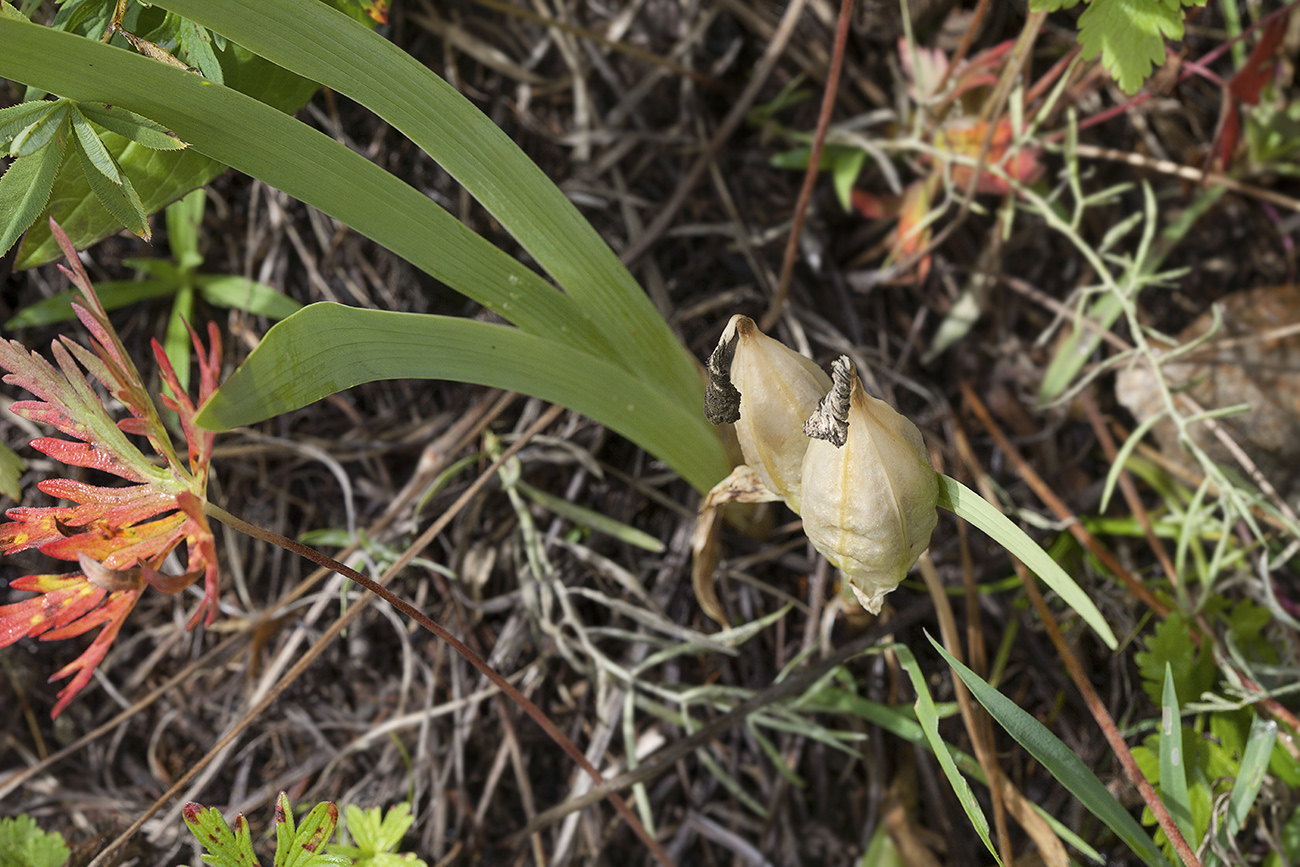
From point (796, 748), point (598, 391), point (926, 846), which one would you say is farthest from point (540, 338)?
point (926, 846)

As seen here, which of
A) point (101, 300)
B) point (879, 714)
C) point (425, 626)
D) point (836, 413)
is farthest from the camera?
point (101, 300)

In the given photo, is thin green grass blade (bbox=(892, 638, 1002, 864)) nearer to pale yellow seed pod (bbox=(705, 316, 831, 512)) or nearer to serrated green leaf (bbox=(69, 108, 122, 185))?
pale yellow seed pod (bbox=(705, 316, 831, 512))

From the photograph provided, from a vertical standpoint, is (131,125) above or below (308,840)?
above

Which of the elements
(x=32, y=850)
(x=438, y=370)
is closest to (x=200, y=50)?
(x=438, y=370)

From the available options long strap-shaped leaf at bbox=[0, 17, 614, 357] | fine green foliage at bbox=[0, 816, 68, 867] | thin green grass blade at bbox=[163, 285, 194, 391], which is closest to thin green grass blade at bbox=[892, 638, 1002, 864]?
long strap-shaped leaf at bbox=[0, 17, 614, 357]

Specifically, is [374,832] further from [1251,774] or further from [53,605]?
[1251,774]

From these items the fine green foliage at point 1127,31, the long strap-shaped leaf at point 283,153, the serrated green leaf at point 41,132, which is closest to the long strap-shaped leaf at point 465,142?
the long strap-shaped leaf at point 283,153

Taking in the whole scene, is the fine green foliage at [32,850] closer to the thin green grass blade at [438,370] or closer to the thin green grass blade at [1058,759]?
the thin green grass blade at [438,370]
